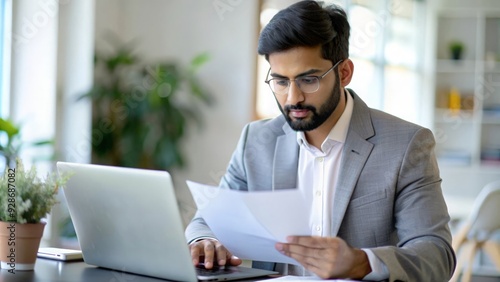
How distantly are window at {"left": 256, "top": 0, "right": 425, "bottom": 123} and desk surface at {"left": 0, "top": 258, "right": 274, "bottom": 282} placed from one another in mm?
5150

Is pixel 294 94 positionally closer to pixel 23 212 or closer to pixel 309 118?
pixel 309 118

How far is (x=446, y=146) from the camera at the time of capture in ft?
26.5

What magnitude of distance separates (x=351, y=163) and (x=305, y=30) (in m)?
0.37

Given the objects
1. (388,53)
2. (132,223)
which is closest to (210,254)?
(132,223)

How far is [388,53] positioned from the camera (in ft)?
25.6

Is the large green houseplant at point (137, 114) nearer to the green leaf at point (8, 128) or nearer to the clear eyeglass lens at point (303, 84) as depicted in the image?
the green leaf at point (8, 128)

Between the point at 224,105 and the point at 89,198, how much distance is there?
14.6 ft

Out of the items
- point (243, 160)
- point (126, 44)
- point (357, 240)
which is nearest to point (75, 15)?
point (126, 44)

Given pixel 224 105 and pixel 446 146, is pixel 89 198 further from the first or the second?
pixel 446 146

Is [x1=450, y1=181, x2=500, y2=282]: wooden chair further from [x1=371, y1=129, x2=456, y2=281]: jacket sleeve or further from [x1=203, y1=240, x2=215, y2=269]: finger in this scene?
[x1=203, y1=240, x2=215, y2=269]: finger

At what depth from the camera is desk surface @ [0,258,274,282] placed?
5.73ft

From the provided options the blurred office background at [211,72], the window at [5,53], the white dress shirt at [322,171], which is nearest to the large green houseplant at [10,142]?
the blurred office background at [211,72]

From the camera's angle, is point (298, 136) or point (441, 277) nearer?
point (441, 277)

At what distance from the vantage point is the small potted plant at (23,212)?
5.93 feet
